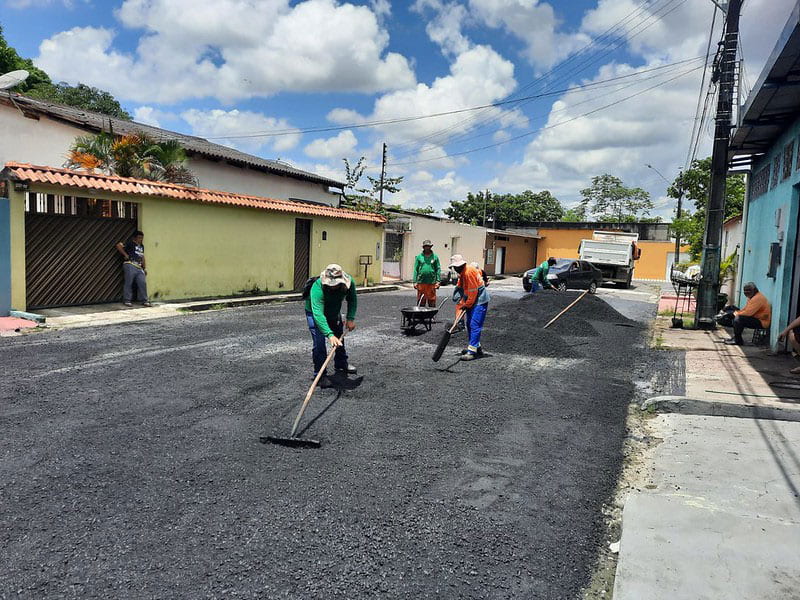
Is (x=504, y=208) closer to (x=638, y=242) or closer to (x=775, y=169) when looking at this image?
(x=638, y=242)

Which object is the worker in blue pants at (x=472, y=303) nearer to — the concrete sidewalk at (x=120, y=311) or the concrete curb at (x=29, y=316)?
the concrete sidewalk at (x=120, y=311)

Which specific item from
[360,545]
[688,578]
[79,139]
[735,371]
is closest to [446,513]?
[360,545]

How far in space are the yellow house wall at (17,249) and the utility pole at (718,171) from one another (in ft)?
43.6

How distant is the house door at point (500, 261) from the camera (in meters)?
37.6

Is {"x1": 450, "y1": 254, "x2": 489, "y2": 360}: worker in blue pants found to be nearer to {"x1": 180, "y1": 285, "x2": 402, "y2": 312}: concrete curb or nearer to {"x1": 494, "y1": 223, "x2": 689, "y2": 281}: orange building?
{"x1": 180, "y1": 285, "x2": 402, "y2": 312}: concrete curb

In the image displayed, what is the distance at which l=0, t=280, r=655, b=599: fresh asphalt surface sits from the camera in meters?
2.91

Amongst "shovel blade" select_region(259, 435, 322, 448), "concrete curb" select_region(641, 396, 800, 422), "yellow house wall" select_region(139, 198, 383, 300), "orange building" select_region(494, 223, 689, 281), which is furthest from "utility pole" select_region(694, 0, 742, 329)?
"orange building" select_region(494, 223, 689, 281)

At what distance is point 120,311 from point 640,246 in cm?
3755

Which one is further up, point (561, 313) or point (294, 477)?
point (561, 313)

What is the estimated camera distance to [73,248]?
1138cm

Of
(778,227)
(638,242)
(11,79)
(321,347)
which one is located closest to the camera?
(321,347)

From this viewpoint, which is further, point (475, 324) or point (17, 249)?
point (17, 249)

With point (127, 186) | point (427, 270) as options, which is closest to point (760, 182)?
point (427, 270)

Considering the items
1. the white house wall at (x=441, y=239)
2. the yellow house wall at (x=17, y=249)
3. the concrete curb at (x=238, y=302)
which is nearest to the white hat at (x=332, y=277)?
the yellow house wall at (x=17, y=249)
